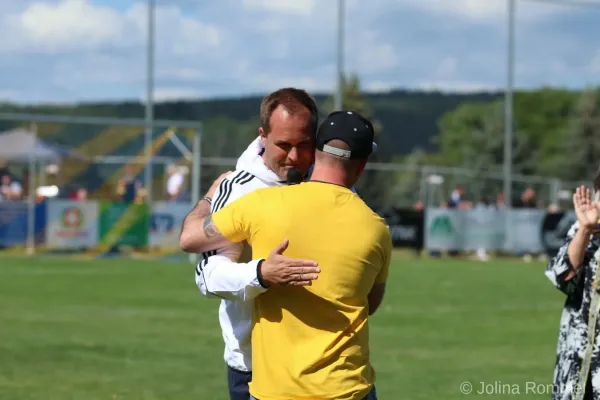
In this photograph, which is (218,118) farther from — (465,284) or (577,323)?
(577,323)

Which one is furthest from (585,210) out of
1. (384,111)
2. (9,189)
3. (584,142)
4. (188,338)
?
(384,111)

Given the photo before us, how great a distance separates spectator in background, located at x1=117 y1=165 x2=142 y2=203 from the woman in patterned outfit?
2402cm

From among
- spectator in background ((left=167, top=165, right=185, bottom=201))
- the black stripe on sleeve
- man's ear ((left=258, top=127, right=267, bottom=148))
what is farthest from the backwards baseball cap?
spectator in background ((left=167, top=165, right=185, bottom=201))

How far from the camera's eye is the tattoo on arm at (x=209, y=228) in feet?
13.6

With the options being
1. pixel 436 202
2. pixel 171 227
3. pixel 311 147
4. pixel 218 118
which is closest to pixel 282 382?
pixel 311 147

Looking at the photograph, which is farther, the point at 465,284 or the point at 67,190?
the point at 67,190

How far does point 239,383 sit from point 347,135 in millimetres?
1197

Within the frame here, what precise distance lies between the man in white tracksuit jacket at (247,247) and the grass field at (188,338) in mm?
4944

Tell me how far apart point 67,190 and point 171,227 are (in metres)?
2.88

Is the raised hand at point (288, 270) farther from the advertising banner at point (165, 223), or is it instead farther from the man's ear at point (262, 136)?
the advertising banner at point (165, 223)

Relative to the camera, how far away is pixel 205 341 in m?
12.8

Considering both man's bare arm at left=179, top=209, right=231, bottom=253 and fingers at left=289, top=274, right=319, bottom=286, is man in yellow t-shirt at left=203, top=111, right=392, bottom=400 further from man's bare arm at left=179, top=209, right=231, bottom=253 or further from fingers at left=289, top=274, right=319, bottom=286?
fingers at left=289, top=274, right=319, bottom=286

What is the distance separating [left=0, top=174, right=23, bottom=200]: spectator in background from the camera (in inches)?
1117

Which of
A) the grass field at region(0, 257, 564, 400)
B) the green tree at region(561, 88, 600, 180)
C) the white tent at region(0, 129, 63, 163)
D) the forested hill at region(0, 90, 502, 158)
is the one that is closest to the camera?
the grass field at region(0, 257, 564, 400)
